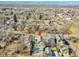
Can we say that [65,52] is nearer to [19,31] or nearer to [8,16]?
[19,31]

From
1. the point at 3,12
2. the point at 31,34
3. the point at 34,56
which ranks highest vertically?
the point at 3,12

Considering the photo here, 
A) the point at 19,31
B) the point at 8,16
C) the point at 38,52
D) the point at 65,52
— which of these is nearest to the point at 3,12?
the point at 8,16

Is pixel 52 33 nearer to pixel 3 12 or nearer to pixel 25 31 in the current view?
pixel 25 31

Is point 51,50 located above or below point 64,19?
below

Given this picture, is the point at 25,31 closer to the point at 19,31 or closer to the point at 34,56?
the point at 19,31

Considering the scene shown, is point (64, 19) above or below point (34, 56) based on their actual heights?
above

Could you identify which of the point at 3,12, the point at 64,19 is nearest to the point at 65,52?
the point at 64,19

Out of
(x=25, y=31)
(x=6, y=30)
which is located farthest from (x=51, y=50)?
(x=6, y=30)
